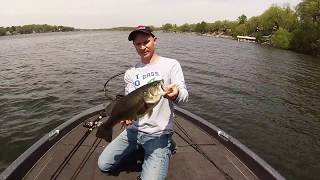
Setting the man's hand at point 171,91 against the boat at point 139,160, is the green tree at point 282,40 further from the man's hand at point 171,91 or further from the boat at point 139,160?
→ the man's hand at point 171,91

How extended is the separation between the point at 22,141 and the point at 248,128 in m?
9.63

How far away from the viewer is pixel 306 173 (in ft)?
35.4

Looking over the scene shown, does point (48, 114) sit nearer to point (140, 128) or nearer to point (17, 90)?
point (17, 90)

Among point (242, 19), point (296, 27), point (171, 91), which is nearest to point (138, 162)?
point (171, 91)

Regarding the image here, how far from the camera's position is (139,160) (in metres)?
6.44

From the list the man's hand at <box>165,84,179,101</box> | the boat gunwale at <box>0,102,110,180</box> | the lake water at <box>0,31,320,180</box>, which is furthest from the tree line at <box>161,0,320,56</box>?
the man's hand at <box>165,84,179,101</box>

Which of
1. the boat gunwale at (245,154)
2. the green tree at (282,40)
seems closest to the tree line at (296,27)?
the green tree at (282,40)

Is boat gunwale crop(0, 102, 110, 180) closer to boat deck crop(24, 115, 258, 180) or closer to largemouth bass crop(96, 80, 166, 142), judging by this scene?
boat deck crop(24, 115, 258, 180)

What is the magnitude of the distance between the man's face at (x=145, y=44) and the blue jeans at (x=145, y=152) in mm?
1444

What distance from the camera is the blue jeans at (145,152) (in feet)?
17.5

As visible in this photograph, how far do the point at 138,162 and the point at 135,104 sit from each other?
2.19 meters

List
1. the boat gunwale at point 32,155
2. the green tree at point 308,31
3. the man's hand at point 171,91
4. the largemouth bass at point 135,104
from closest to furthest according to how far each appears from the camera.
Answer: the largemouth bass at point 135,104
the man's hand at point 171,91
the boat gunwale at point 32,155
the green tree at point 308,31

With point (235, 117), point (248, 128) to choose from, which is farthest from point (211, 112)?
point (248, 128)

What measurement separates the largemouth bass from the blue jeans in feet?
2.77
